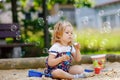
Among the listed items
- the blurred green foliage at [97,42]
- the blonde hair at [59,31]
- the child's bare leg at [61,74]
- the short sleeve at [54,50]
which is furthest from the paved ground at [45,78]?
the blurred green foliage at [97,42]

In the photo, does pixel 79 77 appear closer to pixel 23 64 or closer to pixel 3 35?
pixel 23 64

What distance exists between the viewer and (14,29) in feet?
31.4

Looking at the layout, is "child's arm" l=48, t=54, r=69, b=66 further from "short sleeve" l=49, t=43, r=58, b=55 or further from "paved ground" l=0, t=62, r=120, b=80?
"paved ground" l=0, t=62, r=120, b=80

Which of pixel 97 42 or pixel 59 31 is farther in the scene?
pixel 97 42

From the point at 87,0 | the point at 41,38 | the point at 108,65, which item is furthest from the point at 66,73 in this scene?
the point at 41,38

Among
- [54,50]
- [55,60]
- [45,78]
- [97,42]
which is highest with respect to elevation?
[54,50]

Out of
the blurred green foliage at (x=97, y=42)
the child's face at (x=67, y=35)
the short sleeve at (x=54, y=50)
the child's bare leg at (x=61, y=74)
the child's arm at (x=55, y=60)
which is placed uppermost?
the child's face at (x=67, y=35)

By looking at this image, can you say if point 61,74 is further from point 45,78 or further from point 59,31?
point 59,31

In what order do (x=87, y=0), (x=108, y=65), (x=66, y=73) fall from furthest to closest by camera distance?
(x=87, y=0) → (x=108, y=65) → (x=66, y=73)

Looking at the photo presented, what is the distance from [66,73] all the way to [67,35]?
454 millimetres

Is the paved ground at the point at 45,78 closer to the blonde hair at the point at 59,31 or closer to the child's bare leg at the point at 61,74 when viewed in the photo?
the child's bare leg at the point at 61,74

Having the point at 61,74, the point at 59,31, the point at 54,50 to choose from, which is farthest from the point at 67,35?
the point at 61,74

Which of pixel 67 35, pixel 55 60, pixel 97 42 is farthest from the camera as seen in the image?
pixel 97 42

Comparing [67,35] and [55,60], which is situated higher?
[67,35]
